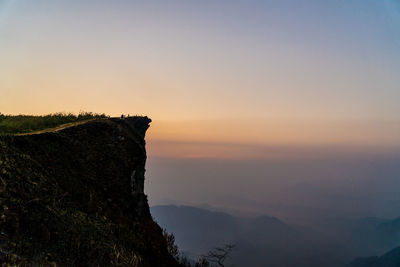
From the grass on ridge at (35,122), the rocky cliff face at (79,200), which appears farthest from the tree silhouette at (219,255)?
the grass on ridge at (35,122)

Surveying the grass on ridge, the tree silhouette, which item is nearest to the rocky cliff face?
the grass on ridge

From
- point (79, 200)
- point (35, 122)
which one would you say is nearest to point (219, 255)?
point (79, 200)

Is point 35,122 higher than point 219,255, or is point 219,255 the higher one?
point 35,122

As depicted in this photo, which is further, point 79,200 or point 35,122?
point 35,122

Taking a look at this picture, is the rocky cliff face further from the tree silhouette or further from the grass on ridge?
the tree silhouette

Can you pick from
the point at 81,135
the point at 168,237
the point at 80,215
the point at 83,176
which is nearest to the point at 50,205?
the point at 80,215

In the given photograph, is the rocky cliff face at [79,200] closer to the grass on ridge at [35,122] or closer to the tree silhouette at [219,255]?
the grass on ridge at [35,122]

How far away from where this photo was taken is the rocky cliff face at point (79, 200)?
41.5ft

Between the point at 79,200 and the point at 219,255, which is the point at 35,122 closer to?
the point at 79,200

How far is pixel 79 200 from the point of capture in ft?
60.4

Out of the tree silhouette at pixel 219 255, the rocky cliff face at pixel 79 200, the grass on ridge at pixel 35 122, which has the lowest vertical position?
the tree silhouette at pixel 219 255

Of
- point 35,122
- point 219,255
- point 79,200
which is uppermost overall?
point 35,122

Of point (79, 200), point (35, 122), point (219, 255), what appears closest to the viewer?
point (79, 200)

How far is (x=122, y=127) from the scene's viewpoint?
27312mm
